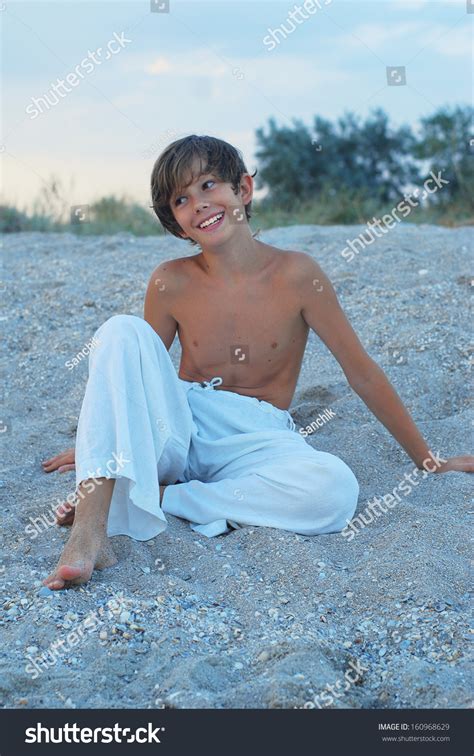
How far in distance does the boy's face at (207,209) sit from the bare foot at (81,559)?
107 centimetres

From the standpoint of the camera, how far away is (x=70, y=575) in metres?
2.45

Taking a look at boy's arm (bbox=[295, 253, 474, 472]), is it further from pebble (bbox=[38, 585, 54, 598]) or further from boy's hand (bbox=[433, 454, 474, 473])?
pebble (bbox=[38, 585, 54, 598])

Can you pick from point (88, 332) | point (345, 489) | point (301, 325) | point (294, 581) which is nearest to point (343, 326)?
point (301, 325)

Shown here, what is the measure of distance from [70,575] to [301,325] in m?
1.21

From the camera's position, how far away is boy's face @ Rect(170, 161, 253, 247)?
311 cm

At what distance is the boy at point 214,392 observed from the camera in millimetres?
2635

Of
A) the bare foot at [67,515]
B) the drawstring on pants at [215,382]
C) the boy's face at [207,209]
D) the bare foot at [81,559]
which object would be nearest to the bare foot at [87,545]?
the bare foot at [81,559]

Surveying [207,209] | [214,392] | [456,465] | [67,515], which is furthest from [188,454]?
[456,465]

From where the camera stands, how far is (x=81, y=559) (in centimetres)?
249

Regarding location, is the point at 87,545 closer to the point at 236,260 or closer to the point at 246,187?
the point at 236,260

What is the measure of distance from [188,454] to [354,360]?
24.0 inches

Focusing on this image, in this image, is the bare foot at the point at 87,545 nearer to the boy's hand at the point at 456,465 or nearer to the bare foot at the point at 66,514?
the bare foot at the point at 66,514

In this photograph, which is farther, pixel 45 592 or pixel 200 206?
pixel 200 206
